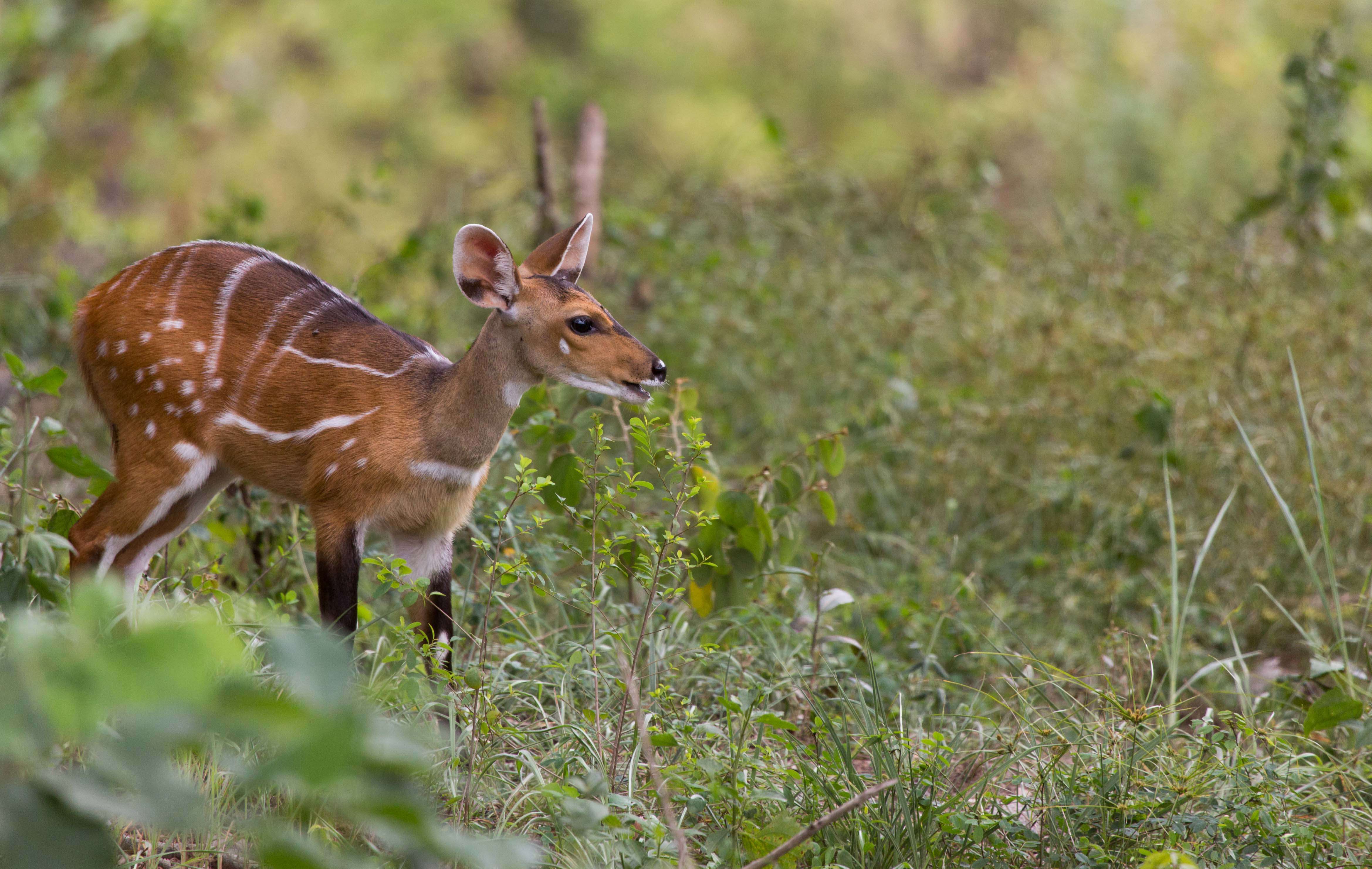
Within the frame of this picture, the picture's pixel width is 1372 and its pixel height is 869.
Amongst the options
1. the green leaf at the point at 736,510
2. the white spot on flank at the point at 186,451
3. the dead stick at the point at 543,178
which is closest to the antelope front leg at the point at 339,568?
the white spot on flank at the point at 186,451

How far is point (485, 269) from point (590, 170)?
348cm

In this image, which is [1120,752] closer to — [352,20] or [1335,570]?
[1335,570]

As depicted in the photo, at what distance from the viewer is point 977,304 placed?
20.3 feet

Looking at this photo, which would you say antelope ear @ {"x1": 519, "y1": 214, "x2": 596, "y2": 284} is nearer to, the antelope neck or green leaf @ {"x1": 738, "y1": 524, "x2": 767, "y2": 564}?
the antelope neck

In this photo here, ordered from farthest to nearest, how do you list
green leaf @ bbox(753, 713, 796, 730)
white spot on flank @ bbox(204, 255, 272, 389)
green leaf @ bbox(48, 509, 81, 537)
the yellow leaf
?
1. the yellow leaf
2. white spot on flank @ bbox(204, 255, 272, 389)
3. green leaf @ bbox(48, 509, 81, 537)
4. green leaf @ bbox(753, 713, 796, 730)

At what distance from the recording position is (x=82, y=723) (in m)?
1.00

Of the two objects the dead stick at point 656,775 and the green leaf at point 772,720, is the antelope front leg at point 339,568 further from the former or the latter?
the green leaf at point 772,720

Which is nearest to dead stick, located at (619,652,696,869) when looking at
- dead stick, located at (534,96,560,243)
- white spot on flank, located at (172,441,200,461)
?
white spot on flank, located at (172,441,200,461)

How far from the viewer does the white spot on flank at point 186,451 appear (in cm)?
315

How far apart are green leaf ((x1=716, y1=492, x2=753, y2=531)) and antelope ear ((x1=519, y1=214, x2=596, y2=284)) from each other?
0.74 meters

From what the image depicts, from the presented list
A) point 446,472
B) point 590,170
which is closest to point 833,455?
point 446,472

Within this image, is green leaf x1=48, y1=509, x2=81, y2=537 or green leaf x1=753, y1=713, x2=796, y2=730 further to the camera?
green leaf x1=48, y1=509, x2=81, y2=537

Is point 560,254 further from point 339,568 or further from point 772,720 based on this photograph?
point 772,720

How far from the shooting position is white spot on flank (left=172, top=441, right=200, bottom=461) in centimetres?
315
